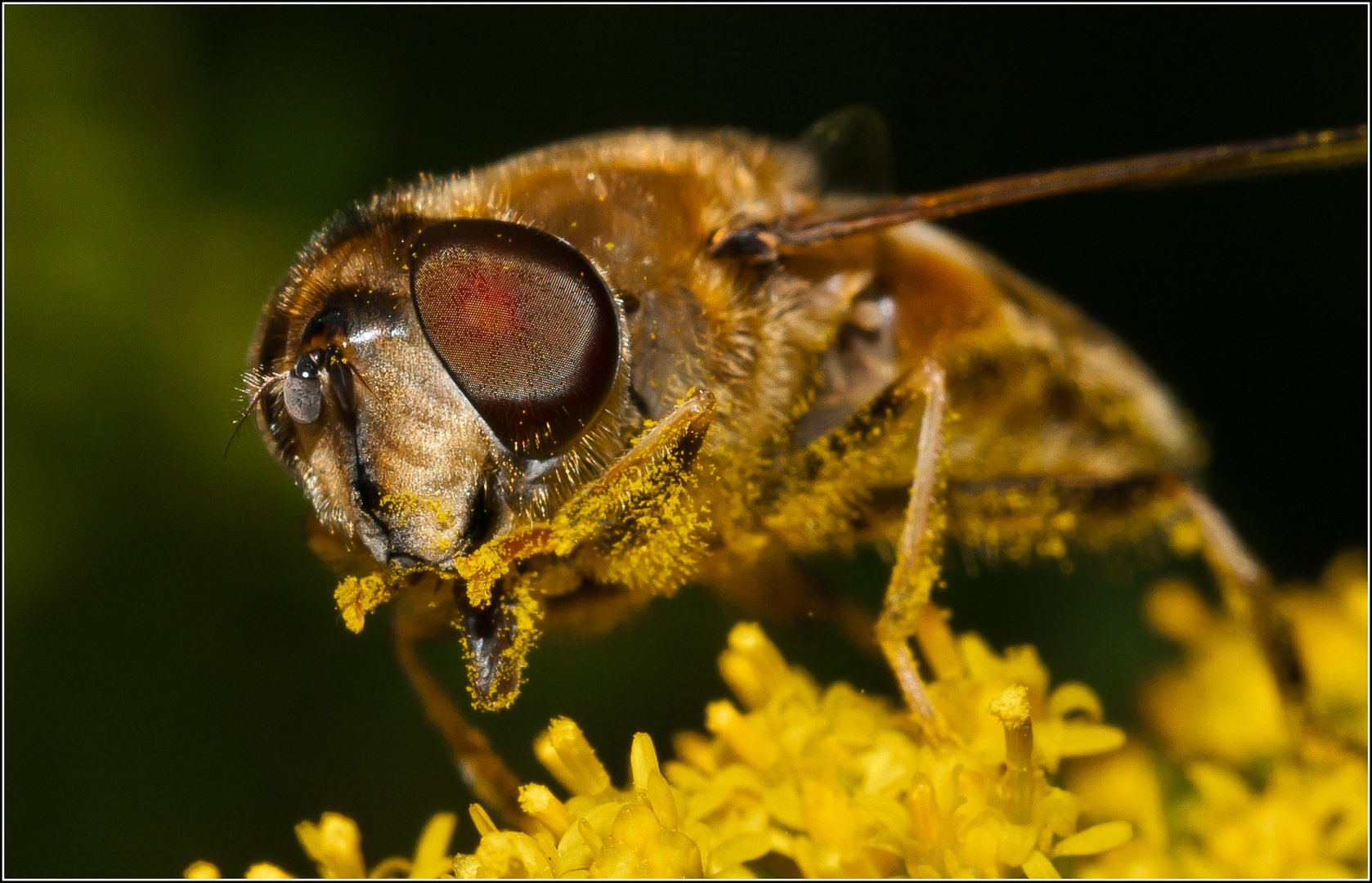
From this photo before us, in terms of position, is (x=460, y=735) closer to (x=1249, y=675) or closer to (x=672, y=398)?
(x=672, y=398)

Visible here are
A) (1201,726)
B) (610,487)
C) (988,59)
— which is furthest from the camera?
(988,59)

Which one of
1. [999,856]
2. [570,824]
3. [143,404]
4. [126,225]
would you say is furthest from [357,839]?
[126,225]

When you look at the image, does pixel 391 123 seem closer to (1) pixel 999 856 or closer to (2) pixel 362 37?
(2) pixel 362 37

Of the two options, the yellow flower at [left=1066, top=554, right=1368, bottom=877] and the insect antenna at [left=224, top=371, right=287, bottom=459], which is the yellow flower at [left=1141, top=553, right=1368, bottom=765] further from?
the insect antenna at [left=224, top=371, right=287, bottom=459]

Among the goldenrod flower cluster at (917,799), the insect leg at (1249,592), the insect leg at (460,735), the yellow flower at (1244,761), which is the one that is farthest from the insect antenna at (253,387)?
the insect leg at (1249,592)

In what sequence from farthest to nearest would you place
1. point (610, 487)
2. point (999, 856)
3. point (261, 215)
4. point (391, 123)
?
point (391, 123) → point (261, 215) → point (999, 856) → point (610, 487)

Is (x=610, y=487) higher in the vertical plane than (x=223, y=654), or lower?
A: higher
